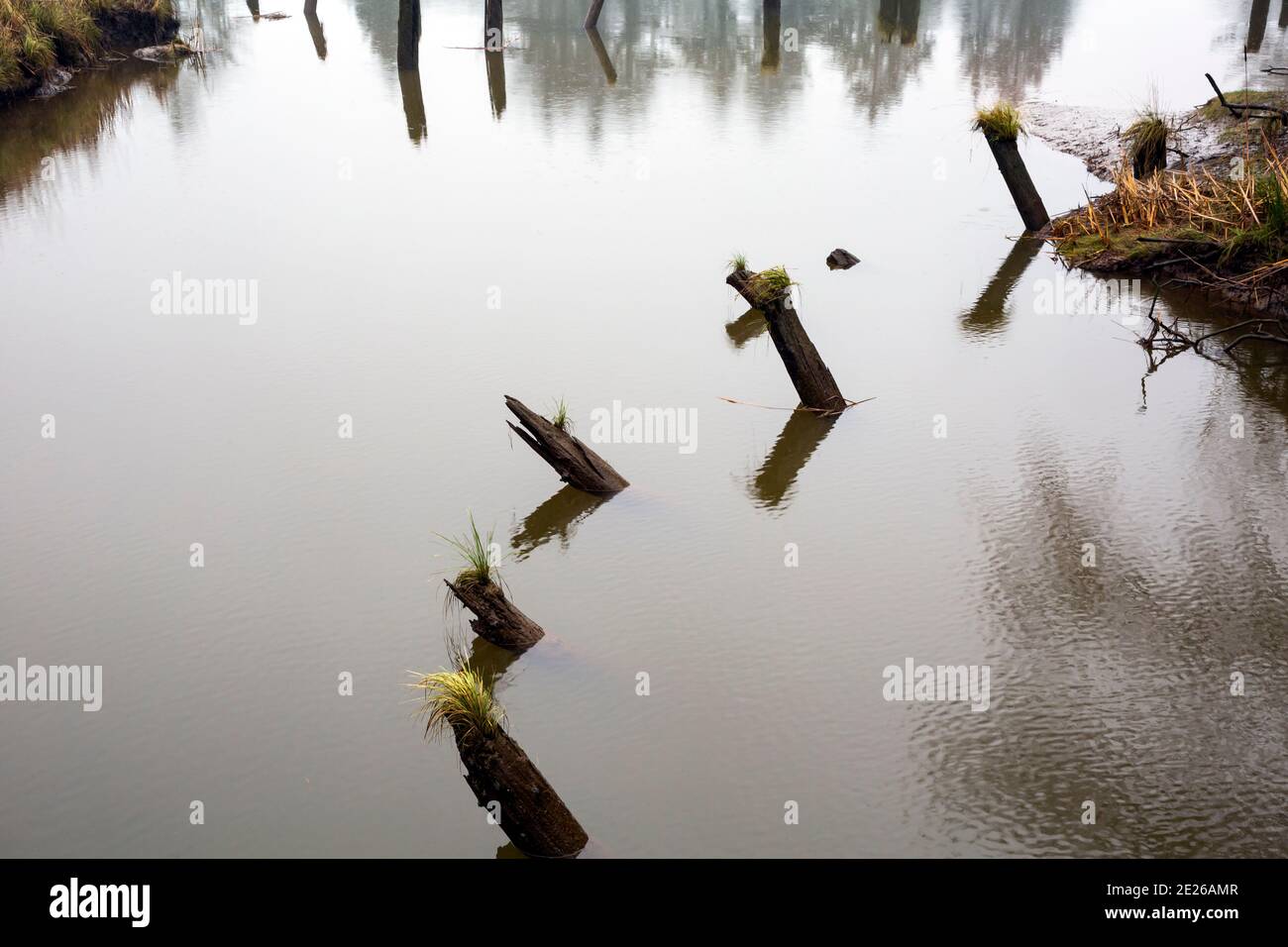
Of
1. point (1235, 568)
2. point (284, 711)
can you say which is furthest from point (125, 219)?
point (1235, 568)

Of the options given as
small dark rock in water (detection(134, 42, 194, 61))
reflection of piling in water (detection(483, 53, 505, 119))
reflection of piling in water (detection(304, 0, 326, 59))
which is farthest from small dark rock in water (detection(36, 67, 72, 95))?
reflection of piling in water (detection(483, 53, 505, 119))

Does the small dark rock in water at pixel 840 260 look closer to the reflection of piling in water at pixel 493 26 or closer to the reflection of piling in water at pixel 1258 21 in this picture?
the reflection of piling in water at pixel 1258 21

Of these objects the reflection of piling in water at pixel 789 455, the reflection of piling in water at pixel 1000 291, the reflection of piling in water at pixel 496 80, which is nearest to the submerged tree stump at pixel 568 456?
the reflection of piling in water at pixel 789 455

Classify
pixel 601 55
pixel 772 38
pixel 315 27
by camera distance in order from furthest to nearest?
pixel 315 27
pixel 772 38
pixel 601 55

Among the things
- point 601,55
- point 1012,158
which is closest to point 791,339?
point 1012,158

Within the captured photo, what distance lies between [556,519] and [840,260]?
16.8 feet

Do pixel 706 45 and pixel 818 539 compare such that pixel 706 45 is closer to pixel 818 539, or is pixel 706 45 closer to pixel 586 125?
pixel 586 125

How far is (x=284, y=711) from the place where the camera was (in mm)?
5328

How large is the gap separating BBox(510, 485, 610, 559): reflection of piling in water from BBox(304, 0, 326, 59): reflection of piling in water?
19.3 metres

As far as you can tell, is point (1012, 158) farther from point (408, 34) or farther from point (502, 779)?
point (408, 34)

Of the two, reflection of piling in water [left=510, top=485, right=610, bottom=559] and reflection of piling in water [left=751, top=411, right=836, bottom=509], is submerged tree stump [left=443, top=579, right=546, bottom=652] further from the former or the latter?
reflection of piling in water [left=751, top=411, right=836, bottom=509]

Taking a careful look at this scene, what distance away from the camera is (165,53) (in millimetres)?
23453

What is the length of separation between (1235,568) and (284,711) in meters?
4.70

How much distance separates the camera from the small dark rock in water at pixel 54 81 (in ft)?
63.4
